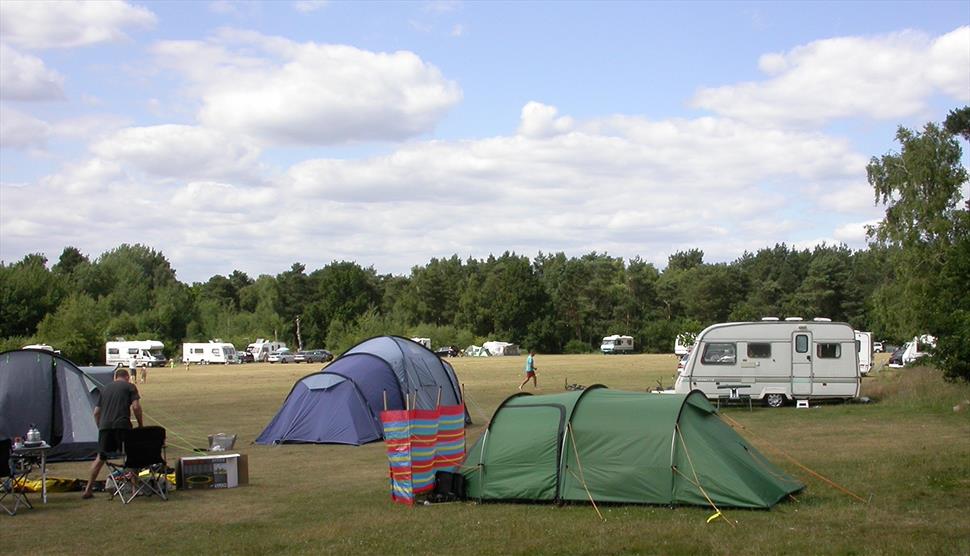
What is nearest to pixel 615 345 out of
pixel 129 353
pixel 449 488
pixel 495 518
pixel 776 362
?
pixel 129 353

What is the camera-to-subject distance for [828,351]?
26844 millimetres

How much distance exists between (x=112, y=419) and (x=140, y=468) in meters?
0.85

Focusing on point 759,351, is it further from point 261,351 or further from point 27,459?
point 261,351

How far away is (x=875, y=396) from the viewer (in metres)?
29.0

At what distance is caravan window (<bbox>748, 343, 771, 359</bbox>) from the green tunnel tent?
14.9 meters

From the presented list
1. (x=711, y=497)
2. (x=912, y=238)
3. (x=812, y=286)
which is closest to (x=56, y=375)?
(x=711, y=497)

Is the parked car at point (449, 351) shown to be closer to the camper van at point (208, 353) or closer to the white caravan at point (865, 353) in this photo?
the camper van at point (208, 353)

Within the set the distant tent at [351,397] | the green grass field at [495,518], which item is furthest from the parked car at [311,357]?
the green grass field at [495,518]

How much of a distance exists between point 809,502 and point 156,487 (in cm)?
847

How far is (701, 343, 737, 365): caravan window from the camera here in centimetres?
2745

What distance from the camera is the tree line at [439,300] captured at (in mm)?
90750

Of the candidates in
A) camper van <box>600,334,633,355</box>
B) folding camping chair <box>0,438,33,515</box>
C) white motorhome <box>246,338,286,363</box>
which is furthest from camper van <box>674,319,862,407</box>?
camper van <box>600,334,633,355</box>

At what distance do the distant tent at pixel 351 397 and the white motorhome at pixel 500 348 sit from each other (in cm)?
7659

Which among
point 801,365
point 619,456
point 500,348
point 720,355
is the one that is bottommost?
point 500,348
